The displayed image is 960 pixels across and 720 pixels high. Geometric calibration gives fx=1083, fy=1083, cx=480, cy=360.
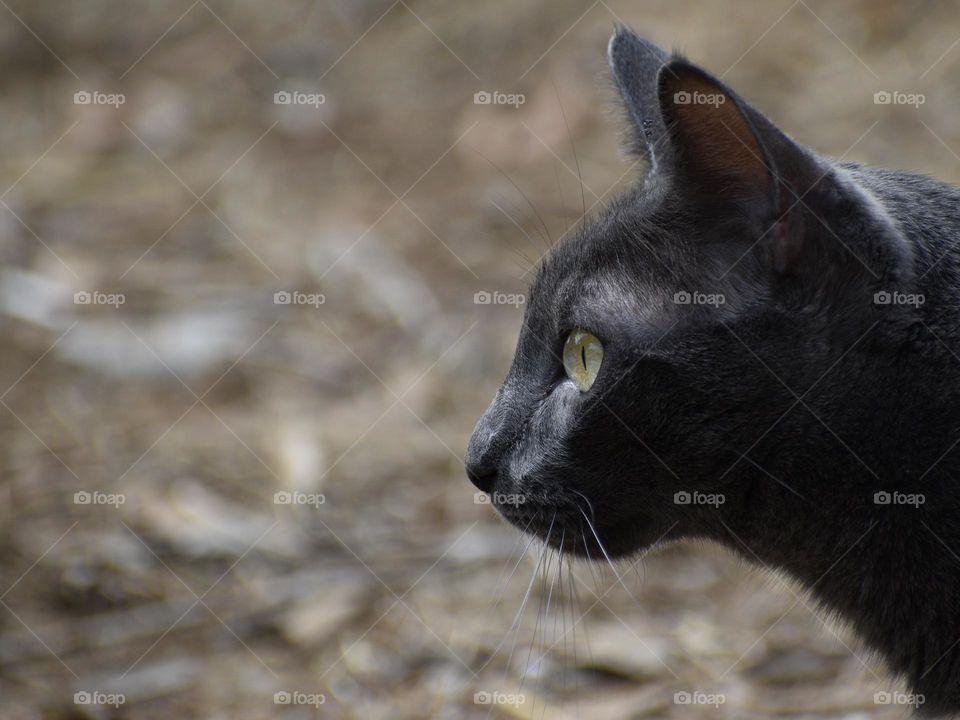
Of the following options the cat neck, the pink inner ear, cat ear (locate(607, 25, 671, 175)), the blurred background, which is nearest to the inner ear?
the pink inner ear

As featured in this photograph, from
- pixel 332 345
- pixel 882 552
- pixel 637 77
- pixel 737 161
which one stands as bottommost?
pixel 882 552

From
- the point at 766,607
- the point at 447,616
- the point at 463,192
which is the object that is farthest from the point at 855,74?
the point at 447,616

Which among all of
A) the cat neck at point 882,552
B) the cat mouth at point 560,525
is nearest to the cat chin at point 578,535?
the cat mouth at point 560,525

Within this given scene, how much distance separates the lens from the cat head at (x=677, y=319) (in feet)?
6.01

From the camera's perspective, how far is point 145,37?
7137 millimetres

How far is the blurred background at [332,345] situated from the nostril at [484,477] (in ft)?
0.82

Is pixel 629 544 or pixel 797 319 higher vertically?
pixel 797 319

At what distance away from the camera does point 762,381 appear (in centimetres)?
195

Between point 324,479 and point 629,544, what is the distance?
1.56 meters

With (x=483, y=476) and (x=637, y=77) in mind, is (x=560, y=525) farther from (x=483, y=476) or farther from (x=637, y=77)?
(x=637, y=77)

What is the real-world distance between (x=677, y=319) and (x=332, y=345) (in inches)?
102

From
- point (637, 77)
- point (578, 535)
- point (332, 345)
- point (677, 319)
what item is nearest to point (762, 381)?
point (677, 319)

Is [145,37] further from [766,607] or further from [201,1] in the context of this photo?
[766,607]

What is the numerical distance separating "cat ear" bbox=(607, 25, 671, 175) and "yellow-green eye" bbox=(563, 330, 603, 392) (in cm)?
38
